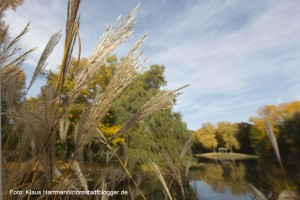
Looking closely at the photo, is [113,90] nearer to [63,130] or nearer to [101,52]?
[101,52]

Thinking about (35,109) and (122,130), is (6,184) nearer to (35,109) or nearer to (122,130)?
(35,109)

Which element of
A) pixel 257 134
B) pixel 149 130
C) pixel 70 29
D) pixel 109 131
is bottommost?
pixel 257 134

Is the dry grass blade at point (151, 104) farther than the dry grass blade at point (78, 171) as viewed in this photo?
No

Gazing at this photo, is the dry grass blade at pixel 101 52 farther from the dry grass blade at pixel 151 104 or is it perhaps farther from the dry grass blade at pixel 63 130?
the dry grass blade at pixel 63 130

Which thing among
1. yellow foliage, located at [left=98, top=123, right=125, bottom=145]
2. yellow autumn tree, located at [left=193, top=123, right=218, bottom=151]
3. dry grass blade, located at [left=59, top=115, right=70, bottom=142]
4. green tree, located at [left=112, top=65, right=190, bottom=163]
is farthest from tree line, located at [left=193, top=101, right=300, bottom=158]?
dry grass blade, located at [left=59, top=115, right=70, bottom=142]

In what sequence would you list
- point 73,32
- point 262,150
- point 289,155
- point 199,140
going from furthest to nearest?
point 199,140, point 262,150, point 289,155, point 73,32

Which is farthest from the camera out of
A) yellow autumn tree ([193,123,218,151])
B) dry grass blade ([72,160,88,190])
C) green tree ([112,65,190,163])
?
yellow autumn tree ([193,123,218,151])

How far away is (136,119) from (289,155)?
26.4 meters

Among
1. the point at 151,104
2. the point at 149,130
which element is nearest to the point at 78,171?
the point at 151,104

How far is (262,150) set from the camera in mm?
32219

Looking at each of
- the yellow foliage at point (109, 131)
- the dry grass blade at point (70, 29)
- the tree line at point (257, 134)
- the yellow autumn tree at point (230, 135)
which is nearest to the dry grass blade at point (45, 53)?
the dry grass blade at point (70, 29)

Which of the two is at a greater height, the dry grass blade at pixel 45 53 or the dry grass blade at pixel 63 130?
the dry grass blade at pixel 45 53

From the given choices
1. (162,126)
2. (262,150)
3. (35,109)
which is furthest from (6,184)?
(262,150)

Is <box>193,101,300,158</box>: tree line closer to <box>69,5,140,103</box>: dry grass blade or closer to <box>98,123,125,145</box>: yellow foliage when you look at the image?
<box>98,123,125,145</box>: yellow foliage
